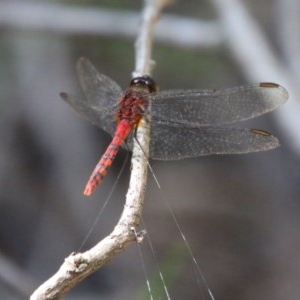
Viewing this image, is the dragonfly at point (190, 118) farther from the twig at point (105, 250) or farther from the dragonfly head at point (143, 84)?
the twig at point (105, 250)

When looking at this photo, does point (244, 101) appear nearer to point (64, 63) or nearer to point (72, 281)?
point (72, 281)

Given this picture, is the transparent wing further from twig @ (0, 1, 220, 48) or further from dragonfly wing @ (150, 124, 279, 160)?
twig @ (0, 1, 220, 48)

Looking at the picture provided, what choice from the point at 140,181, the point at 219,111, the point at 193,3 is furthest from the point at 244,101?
the point at 193,3

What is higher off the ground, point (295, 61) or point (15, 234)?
point (295, 61)

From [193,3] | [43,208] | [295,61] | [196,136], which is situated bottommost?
[43,208]

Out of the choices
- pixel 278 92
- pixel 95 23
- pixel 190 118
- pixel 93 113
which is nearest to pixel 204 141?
pixel 190 118

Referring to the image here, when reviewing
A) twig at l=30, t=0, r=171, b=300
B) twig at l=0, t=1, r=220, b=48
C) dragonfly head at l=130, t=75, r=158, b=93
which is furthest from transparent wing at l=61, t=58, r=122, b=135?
twig at l=0, t=1, r=220, b=48
